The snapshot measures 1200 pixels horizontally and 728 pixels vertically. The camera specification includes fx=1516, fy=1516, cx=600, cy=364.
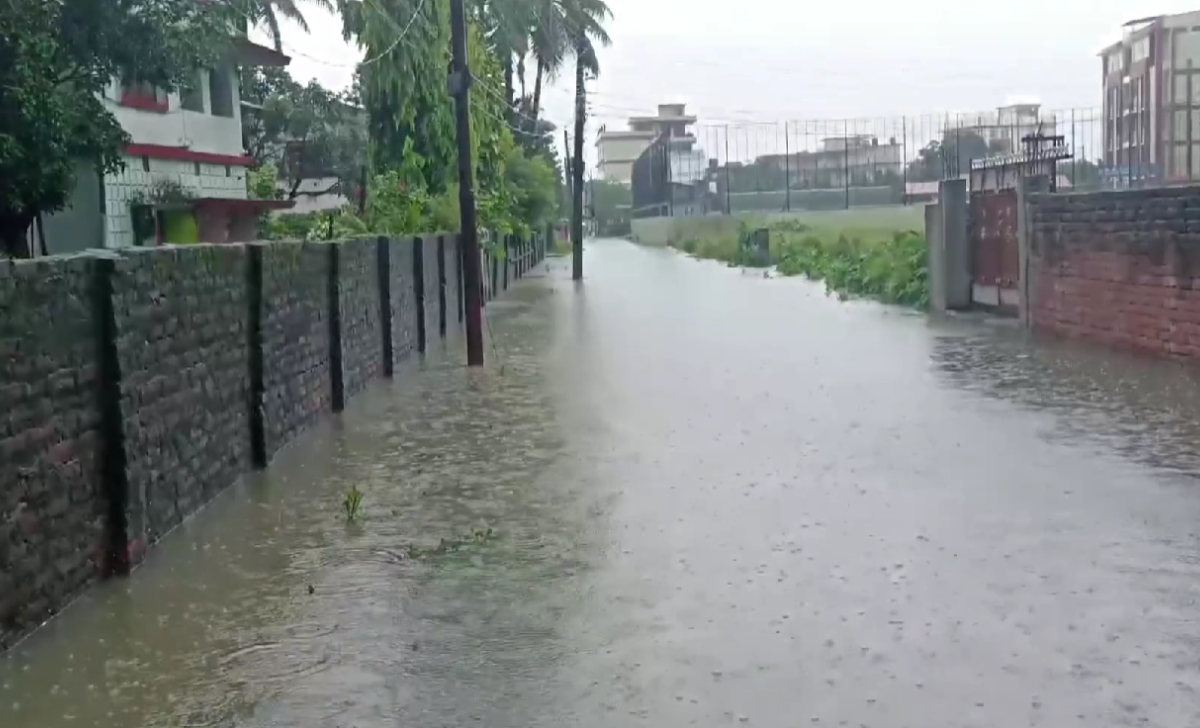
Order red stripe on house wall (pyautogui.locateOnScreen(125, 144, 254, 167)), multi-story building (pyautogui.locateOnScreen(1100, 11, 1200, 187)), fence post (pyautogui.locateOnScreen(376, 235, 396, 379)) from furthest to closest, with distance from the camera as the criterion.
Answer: red stripe on house wall (pyautogui.locateOnScreen(125, 144, 254, 167)) < multi-story building (pyautogui.locateOnScreen(1100, 11, 1200, 187)) < fence post (pyautogui.locateOnScreen(376, 235, 396, 379))

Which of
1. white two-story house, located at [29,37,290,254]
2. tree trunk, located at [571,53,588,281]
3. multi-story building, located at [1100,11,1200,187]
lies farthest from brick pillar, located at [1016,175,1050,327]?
tree trunk, located at [571,53,588,281]

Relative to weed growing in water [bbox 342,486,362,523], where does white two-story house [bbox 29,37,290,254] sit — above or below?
above

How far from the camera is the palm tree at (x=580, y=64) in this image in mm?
47094

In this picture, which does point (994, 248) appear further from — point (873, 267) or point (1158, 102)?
point (873, 267)

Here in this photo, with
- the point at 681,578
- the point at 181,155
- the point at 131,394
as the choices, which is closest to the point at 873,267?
the point at 181,155

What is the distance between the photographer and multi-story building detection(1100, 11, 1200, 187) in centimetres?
2320

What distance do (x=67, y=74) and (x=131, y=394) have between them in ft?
39.5

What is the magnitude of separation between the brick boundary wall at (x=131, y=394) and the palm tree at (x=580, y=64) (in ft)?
108

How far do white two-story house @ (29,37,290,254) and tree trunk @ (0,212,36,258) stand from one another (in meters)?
3.11

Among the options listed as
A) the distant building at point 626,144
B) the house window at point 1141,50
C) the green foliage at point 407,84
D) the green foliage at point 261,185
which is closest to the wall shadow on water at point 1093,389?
the house window at point 1141,50

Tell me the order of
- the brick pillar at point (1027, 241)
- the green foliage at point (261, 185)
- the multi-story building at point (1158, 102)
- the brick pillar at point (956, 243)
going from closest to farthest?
the brick pillar at point (1027, 241), the multi-story building at point (1158, 102), the brick pillar at point (956, 243), the green foliage at point (261, 185)

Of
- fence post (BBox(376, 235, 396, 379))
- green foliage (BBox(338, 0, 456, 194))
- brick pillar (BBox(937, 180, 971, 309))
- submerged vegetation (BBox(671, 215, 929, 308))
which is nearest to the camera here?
fence post (BBox(376, 235, 396, 379))

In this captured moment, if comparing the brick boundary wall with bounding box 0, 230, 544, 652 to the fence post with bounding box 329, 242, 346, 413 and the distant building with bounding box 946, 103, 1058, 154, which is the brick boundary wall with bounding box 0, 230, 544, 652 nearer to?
the fence post with bounding box 329, 242, 346, 413

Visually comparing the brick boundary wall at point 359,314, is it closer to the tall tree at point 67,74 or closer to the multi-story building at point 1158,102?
the tall tree at point 67,74
